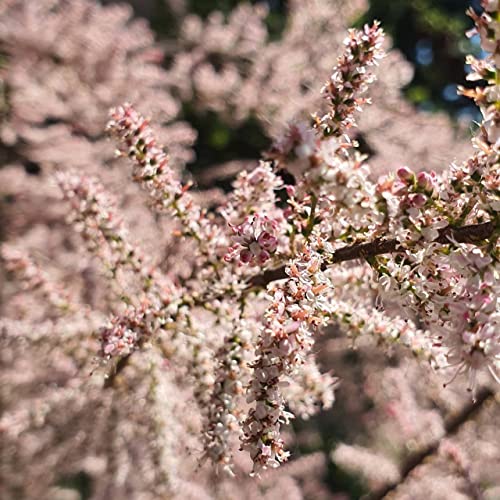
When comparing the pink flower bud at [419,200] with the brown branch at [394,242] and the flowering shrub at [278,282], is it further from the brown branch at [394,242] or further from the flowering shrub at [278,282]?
the brown branch at [394,242]

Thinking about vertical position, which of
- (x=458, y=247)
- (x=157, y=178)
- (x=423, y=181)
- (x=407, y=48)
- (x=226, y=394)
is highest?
(x=423, y=181)

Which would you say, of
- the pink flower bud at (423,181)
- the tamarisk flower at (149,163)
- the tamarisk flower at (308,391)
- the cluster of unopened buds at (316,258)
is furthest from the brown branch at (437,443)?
the pink flower bud at (423,181)

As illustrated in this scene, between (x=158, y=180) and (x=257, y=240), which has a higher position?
(x=257, y=240)

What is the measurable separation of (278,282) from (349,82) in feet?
1.92

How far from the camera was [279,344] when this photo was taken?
4.22 feet

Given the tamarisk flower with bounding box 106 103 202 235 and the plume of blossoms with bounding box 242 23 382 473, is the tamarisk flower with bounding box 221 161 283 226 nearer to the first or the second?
the tamarisk flower with bounding box 106 103 202 235

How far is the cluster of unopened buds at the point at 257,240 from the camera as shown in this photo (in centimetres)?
132

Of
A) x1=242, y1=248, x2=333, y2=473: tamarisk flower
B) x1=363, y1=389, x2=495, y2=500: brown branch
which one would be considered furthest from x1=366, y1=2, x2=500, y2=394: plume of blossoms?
x1=363, y1=389, x2=495, y2=500: brown branch

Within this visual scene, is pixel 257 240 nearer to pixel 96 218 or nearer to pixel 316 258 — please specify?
pixel 316 258

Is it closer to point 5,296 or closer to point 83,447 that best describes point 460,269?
point 83,447

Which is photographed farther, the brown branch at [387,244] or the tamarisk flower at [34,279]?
the tamarisk flower at [34,279]

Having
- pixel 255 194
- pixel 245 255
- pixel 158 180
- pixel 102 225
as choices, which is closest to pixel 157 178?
pixel 158 180

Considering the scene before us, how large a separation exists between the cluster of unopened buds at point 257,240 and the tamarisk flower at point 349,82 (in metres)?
0.26

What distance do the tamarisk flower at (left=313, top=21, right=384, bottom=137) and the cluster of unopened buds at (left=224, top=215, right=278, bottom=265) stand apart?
0.26 meters
